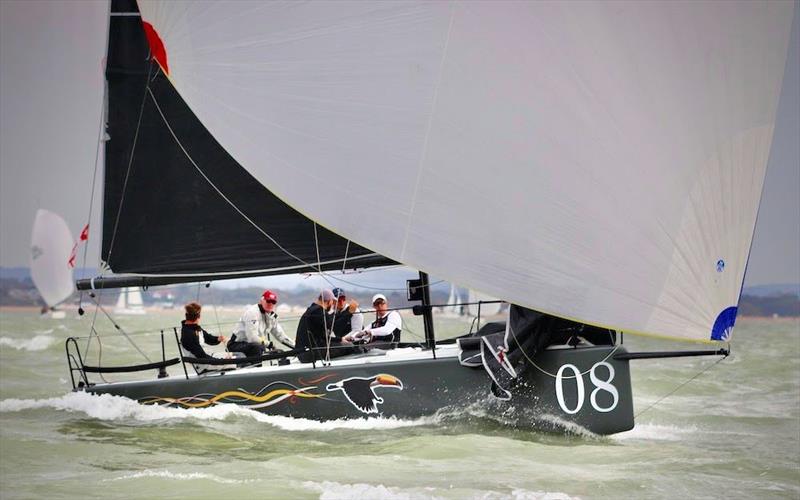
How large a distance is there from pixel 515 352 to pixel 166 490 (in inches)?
124

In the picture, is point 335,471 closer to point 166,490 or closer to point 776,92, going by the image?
point 166,490

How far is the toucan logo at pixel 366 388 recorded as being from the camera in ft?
29.7

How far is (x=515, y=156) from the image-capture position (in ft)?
25.2

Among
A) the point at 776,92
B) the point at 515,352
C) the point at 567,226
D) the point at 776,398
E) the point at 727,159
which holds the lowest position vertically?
the point at 776,398

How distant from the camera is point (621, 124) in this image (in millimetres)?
7391

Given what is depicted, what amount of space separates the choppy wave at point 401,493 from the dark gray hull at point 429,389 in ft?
6.26

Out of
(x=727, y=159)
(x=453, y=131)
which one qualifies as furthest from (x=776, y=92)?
(x=453, y=131)

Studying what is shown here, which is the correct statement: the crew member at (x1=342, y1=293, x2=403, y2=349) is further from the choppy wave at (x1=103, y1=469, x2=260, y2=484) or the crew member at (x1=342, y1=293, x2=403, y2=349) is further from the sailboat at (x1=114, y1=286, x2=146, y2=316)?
the sailboat at (x1=114, y1=286, x2=146, y2=316)

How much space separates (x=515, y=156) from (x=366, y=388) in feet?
8.72

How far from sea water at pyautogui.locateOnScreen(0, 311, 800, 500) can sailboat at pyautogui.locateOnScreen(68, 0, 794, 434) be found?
0.99 ft

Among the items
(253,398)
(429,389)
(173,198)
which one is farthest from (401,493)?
(173,198)

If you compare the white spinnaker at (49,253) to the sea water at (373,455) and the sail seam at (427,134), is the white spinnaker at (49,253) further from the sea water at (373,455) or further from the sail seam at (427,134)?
the sail seam at (427,134)

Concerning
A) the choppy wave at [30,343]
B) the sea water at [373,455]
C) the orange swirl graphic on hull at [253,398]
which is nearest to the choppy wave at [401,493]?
the sea water at [373,455]

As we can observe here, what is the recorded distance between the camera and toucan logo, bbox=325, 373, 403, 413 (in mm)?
9055
